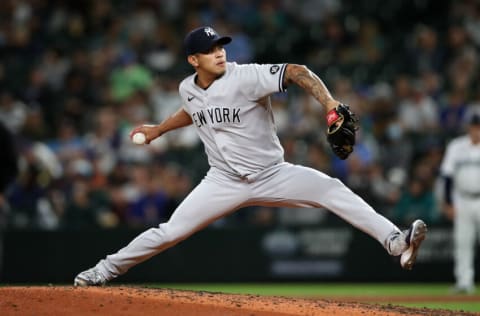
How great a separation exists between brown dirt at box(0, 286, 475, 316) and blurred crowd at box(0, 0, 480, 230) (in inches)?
226

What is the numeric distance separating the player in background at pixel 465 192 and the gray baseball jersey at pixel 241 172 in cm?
496

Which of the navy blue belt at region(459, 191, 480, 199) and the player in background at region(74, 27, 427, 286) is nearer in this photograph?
the player in background at region(74, 27, 427, 286)

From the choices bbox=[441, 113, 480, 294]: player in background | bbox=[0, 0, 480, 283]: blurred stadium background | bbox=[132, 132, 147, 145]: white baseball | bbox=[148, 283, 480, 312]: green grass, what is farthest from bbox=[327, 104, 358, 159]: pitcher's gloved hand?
bbox=[0, 0, 480, 283]: blurred stadium background

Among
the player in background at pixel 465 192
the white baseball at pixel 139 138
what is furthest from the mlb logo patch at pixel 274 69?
the player in background at pixel 465 192

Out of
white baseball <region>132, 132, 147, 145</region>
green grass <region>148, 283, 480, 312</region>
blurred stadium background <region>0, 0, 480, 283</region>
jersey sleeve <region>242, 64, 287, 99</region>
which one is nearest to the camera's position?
jersey sleeve <region>242, 64, 287, 99</region>

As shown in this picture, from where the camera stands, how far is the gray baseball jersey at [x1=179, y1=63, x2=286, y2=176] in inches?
259

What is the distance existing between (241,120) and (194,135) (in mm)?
7487

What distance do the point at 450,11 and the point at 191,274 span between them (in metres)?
6.61

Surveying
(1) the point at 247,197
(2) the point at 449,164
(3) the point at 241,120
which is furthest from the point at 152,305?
(2) the point at 449,164

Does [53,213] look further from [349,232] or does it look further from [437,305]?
[437,305]

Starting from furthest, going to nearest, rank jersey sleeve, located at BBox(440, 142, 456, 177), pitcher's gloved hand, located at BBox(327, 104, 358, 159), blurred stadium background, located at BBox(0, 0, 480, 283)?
blurred stadium background, located at BBox(0, 0, 480, 283)
jersey sleeve, located at BBox(440, 142, 456, 177)
pitcher's gloved hand, located at BBox(327, 104, 358, 159)

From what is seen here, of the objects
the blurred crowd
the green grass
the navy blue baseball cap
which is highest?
the blurred crowd

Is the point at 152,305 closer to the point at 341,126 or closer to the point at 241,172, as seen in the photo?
the point at 241,172

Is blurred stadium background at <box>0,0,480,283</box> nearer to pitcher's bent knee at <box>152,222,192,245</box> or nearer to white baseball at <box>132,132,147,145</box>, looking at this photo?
white baseball at <box>132,132,147,145</box>
